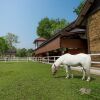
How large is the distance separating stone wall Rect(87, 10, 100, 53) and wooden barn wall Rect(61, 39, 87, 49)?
13.9 feet

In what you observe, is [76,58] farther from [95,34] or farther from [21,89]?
[95,34]

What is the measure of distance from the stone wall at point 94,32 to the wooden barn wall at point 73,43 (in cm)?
425

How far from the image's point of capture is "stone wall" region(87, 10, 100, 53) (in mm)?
15016

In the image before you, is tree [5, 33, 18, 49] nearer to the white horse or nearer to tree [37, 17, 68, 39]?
tree [37, 17, 68, 39]

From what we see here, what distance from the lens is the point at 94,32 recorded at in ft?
51.1

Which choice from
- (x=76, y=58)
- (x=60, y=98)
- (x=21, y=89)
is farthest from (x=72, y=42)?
(x=60, y=98)

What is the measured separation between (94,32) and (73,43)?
18.0ft

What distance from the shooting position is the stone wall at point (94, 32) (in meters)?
15.0

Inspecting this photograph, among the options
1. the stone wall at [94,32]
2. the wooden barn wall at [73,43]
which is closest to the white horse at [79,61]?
the stone wall at [94,32]

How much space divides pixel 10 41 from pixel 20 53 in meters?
7.81

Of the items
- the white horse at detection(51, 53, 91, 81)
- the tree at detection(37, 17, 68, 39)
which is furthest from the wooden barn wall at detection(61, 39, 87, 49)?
the tree at detection(37, 17, 68, 39)

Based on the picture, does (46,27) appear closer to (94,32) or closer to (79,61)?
(94,32)

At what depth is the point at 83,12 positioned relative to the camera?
1644 centimetres

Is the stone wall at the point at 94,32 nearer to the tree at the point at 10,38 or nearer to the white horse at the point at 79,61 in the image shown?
the white horse at the point at 79,61
